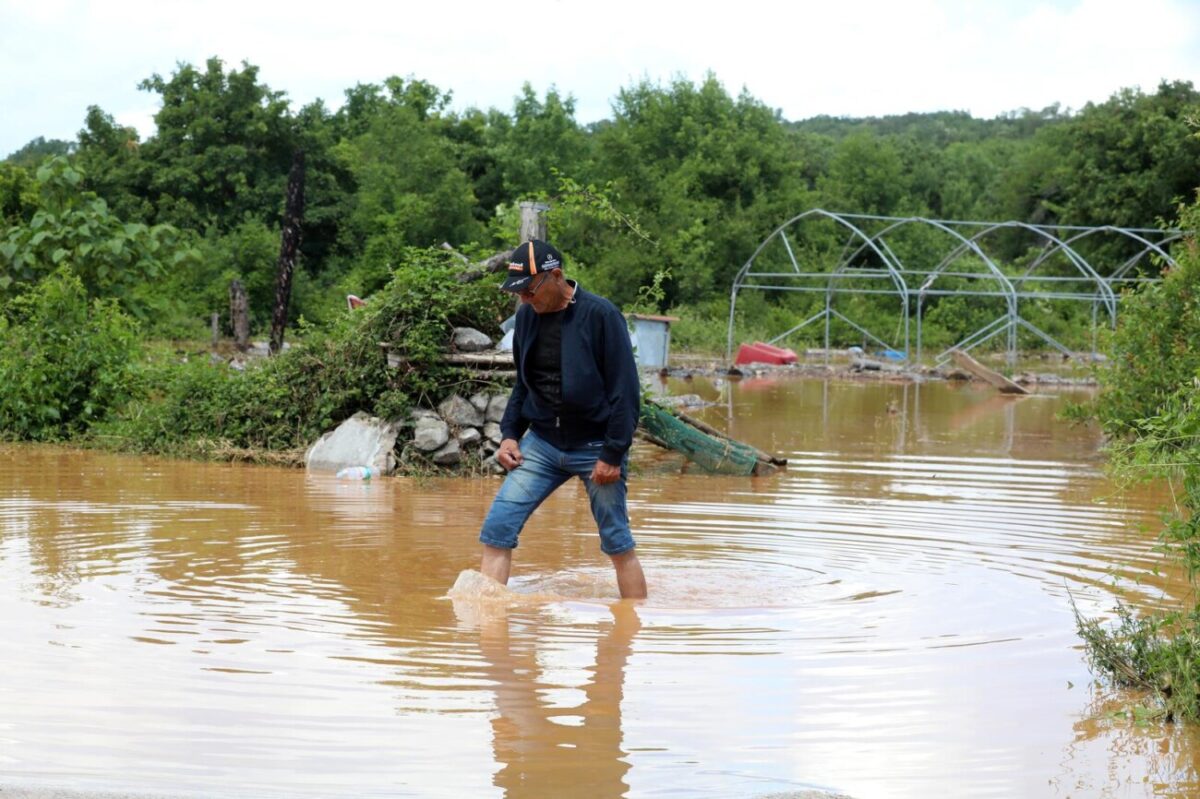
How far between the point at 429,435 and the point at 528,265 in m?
6.52

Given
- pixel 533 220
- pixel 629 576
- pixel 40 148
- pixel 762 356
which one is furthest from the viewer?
pixel 40 148

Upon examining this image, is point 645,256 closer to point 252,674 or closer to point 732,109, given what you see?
point 732,109

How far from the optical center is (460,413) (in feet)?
42.1

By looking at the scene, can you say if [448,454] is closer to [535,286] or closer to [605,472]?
[605,472]

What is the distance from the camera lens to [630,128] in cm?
5356

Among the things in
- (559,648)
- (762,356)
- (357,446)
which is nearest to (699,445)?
(357,446)

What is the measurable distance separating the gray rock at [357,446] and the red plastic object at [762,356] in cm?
2287

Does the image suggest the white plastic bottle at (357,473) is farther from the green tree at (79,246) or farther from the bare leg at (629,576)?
the green tree at (79,246)

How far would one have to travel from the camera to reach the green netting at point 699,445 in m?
13.2

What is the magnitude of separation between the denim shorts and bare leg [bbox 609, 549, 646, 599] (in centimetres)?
21

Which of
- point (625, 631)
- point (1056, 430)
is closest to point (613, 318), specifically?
point (625, 631)

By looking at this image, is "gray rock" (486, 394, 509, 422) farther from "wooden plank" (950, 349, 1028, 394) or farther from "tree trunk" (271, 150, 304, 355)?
"wooden plank" (950, 349, 1028, 394)

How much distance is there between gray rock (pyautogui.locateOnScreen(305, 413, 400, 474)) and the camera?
12.5 m

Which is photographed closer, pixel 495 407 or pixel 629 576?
pixel 629 576
